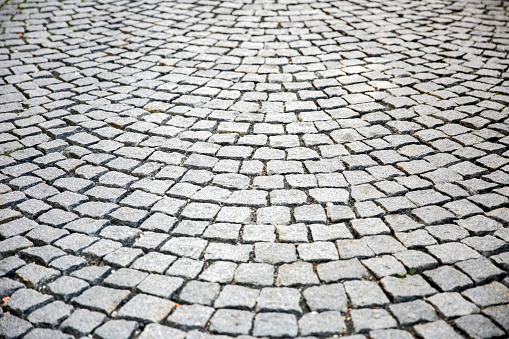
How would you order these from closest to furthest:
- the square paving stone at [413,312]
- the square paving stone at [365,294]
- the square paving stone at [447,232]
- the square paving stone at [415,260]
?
the square paving stone at [413,312] → the square paving stone at [365,294] → the square paving stone at [415,260] → the square paving stone at [447,232]

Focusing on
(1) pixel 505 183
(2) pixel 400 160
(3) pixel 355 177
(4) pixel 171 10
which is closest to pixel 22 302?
(3) pixel 355 177

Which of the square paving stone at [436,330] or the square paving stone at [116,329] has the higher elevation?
the square paving stone at [436,330]

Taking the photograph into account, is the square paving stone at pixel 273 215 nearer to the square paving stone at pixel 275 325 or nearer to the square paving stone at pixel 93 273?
the square paving stone at pixel 275 325

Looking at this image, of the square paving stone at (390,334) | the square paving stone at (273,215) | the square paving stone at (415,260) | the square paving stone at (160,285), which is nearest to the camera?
the square paving stone at (390,334)

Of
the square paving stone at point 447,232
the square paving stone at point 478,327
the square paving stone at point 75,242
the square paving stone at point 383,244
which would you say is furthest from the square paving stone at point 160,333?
the square paving stone at point 447,232

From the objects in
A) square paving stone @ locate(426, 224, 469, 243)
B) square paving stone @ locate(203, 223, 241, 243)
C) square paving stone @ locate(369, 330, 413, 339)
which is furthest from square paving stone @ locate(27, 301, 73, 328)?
square paving stone @ locate(426, 224, 469, 243)

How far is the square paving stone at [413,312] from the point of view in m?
2.50

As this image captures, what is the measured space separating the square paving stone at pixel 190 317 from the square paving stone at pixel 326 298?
60cm

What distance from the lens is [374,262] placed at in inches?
114

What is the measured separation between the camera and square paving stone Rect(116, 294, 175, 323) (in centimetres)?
255

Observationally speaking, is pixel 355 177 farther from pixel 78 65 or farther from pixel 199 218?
pixel 78 65

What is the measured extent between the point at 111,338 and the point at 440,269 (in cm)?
209

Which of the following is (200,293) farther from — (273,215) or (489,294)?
(489,294)

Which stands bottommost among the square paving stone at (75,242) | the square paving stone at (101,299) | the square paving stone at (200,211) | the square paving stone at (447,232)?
the square paving stone at (101,299)
